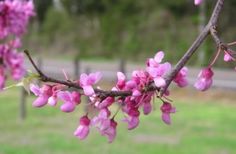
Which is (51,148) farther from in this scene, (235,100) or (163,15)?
(163,15)

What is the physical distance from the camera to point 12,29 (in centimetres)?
405

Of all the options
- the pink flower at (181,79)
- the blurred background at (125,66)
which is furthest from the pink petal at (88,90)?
the blurred background at (125,66)

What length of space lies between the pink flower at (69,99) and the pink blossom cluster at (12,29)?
206 centimetres

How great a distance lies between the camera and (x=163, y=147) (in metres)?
8.57

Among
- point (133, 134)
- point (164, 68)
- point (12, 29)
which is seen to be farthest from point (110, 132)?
point (133, 134)

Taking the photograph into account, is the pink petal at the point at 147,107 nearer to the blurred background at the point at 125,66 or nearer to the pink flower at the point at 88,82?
the pink flower at the point at 88,82

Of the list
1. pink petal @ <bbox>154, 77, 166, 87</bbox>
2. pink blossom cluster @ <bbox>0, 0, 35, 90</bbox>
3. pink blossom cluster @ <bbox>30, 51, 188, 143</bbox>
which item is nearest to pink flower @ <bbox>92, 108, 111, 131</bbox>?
pink blossom cluster @ <bbox>30, 51, 188, 143</bbox>

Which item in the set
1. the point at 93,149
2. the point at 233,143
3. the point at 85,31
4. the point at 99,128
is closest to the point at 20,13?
the point at 99,128

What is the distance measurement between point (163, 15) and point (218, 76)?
686cm

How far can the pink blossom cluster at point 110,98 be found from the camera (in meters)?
1.57

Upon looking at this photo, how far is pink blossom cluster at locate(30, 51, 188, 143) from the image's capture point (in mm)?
1570

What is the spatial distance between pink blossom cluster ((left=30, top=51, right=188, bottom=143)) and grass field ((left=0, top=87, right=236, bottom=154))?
259 inches

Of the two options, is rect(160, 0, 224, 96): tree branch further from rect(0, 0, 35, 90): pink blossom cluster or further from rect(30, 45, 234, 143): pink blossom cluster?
rect(0, 0, 35, 90): pink blossom cluster

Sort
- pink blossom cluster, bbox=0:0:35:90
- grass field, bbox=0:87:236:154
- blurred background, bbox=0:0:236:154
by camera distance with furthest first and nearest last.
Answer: blurred background, bbox=0:0:236:154 < grass field, bbox=0:87:236:154 < pink blossom cluster, bbox=0:0:35:90
